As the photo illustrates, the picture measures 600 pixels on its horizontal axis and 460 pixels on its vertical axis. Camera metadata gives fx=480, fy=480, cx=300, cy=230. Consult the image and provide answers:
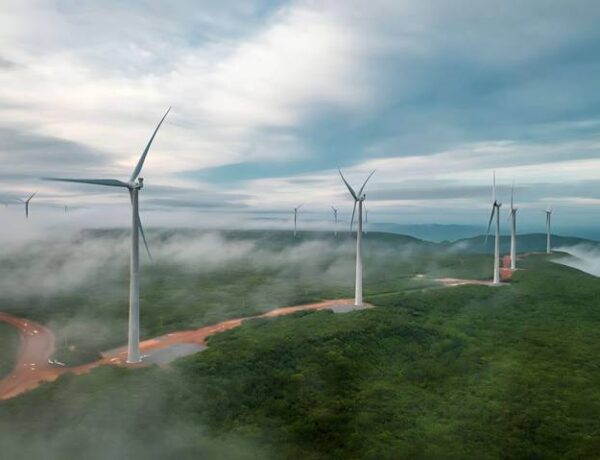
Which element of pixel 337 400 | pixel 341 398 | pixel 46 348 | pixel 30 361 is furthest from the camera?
pixel 46 348

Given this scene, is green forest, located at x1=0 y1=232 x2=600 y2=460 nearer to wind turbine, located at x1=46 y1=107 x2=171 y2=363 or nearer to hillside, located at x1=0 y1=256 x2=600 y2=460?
hillside, located at x1=0 y1=256 x2=600 y2=460

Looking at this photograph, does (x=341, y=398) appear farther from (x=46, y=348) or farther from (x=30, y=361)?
(x=46, y=348)

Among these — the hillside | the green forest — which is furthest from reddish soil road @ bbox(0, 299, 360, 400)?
the hillside

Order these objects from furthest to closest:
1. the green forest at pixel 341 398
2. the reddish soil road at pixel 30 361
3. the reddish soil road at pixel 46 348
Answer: the reddish soil road at pixel 46 348 → the reddish soil road at pixel 30 361 → the green forest at pixel 341 398

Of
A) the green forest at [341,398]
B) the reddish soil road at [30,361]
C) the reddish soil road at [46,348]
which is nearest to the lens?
the green forest at [341,398]

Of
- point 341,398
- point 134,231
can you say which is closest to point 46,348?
point 134,231

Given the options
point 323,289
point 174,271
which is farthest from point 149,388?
point 174,271

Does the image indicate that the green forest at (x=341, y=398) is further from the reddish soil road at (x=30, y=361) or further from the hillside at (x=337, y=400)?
the reddish soil road at (x=30, y=361)

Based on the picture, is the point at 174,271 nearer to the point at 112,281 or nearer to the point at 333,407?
the point at 112,281

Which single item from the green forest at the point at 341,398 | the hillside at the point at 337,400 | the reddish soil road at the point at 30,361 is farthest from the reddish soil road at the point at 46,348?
the hillside at the point at 337,400
